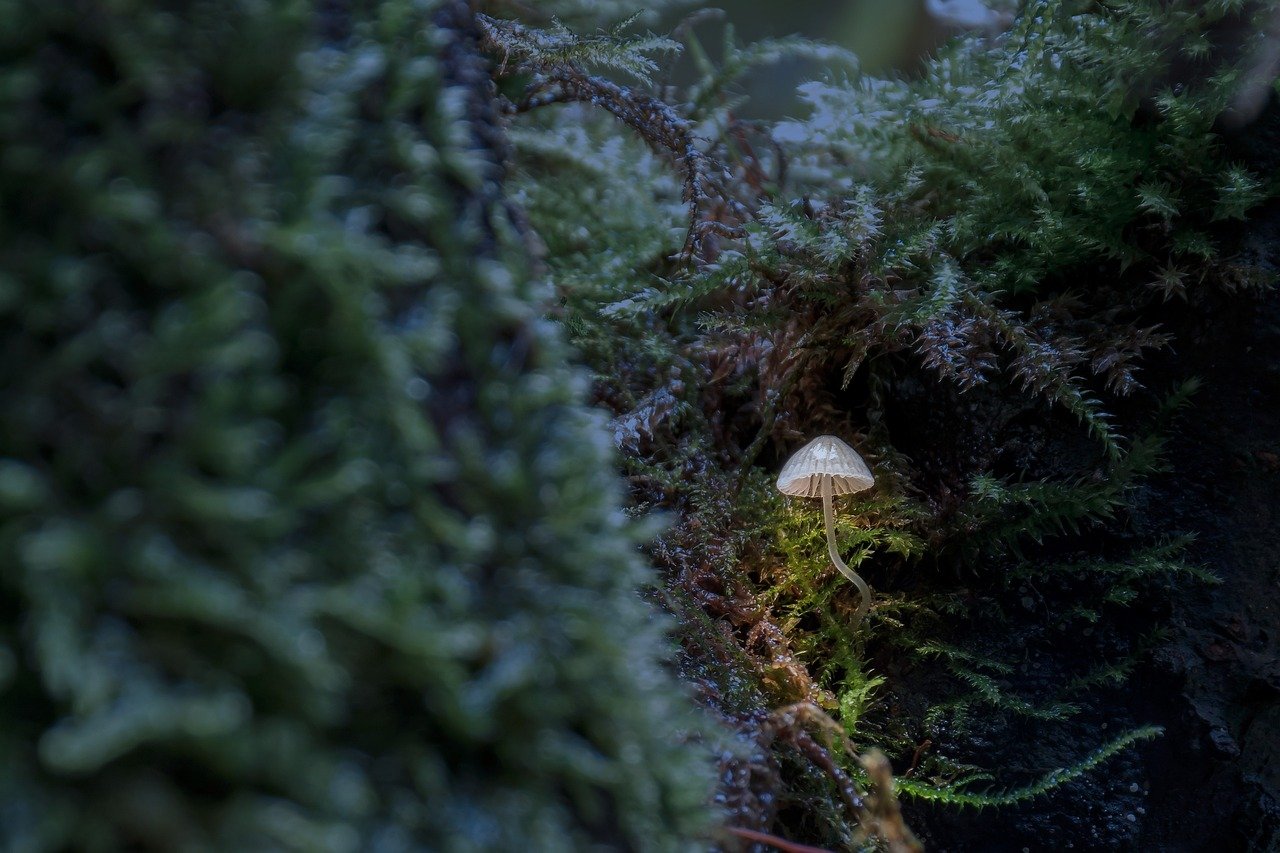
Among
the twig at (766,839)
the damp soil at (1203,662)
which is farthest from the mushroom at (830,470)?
the twig at (766,839)

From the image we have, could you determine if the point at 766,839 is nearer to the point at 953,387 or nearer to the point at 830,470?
the point at 830,470

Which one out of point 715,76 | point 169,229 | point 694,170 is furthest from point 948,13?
point 169,229

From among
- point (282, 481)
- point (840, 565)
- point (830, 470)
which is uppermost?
point (282, 481)

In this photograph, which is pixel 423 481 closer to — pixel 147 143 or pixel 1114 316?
pixel 147 143

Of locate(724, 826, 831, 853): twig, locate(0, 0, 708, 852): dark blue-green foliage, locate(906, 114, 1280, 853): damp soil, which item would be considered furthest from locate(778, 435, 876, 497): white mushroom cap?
locate(0, 0, 708, 852): dark blue-green foliage

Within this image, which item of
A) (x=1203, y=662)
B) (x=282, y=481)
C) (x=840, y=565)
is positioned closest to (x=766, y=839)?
(x=282, y=481)

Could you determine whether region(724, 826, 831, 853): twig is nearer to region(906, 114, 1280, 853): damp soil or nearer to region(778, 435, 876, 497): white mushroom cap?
region(906, 114, 1280, 853): damp soil
